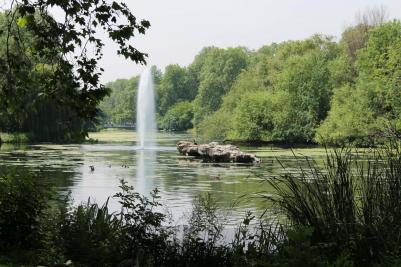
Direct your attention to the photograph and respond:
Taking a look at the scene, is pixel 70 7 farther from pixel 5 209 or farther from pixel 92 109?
pixel 5 209

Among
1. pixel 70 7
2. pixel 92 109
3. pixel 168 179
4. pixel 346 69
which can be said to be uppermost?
pixel 346 69

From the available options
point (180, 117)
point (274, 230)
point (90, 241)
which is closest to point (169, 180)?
point (274, 230)

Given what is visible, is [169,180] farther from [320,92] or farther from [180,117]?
[180,117]

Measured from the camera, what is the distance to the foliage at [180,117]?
324 ft

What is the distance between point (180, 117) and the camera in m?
99.0

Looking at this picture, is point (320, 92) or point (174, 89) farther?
point (174, 89)

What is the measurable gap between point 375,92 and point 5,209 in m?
38.8

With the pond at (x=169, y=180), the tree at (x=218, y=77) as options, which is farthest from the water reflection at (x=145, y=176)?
the tree at (x=218, y=77)

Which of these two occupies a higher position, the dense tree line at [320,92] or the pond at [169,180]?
the dense tree line at [320,92]

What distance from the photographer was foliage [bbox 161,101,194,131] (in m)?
98.8

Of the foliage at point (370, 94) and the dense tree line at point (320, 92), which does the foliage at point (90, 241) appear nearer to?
the dense tree line at point (320, 92)

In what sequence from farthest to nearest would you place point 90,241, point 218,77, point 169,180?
point 218,77
point 169,180
point 90,241

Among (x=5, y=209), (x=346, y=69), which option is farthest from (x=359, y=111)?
(x=5, y=209)

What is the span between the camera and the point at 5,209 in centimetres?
650
